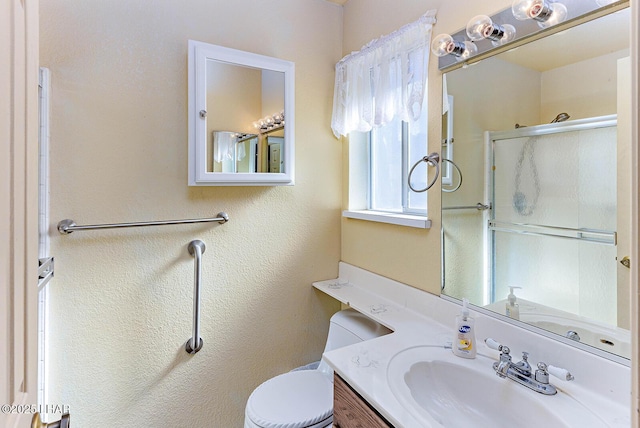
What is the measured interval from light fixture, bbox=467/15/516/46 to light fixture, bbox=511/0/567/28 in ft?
0.23

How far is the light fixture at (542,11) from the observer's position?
96 centimetres

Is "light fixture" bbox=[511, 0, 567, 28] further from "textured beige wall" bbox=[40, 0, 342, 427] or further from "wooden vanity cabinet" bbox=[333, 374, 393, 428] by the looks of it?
"wooden vanity cabinet" bbox=[333, 374, 393, 428]

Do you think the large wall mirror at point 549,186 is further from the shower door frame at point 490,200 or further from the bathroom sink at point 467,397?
the bathroom sink at point 467,397

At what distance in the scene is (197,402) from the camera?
1.58m

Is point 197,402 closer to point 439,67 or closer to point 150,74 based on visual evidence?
point 150,74

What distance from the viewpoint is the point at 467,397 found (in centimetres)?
101

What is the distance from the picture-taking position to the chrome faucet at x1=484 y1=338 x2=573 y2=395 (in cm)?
90

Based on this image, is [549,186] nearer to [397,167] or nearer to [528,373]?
[528,373]

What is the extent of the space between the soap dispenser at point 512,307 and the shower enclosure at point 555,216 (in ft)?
0.06

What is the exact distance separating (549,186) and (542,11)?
1.66 ft

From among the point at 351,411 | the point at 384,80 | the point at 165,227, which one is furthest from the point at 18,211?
the point at 384,80

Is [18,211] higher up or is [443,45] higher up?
[443,45]

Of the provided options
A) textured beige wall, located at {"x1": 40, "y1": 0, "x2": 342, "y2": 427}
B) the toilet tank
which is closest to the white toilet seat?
the toilet tank

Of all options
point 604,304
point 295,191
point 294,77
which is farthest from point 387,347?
point 294,77
